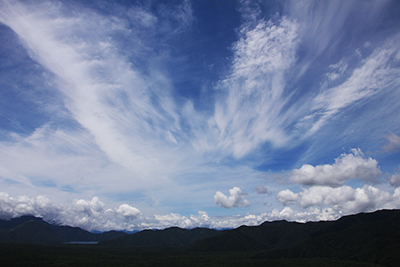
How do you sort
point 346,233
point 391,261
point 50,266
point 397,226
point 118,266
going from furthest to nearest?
point 346,233 < point 397,226 < point 118,266 < point 50,266 < point 391,261

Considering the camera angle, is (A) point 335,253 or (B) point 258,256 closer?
(A) point 335,253

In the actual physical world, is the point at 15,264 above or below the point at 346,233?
below

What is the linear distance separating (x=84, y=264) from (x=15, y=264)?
42.1 meters

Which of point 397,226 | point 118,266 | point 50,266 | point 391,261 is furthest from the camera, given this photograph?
point 397,226

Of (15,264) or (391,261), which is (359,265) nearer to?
(391,261)

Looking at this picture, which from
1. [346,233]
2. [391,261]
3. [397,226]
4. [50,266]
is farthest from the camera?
[346,233]

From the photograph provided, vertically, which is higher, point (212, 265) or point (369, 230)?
point (369, 230)

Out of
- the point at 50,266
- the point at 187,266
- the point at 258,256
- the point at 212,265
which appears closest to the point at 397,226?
the point at 258,256

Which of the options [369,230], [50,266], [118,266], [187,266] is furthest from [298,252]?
[50,266]

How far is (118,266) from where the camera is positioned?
150125mm

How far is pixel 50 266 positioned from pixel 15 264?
92.0 feet

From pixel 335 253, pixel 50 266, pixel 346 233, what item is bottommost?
pixel 50 266

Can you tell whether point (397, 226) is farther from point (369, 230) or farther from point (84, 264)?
point (84, 264)

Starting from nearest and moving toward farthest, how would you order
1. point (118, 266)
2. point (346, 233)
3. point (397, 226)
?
point (118, 266) → point (397, 226) → point (346, 233)
